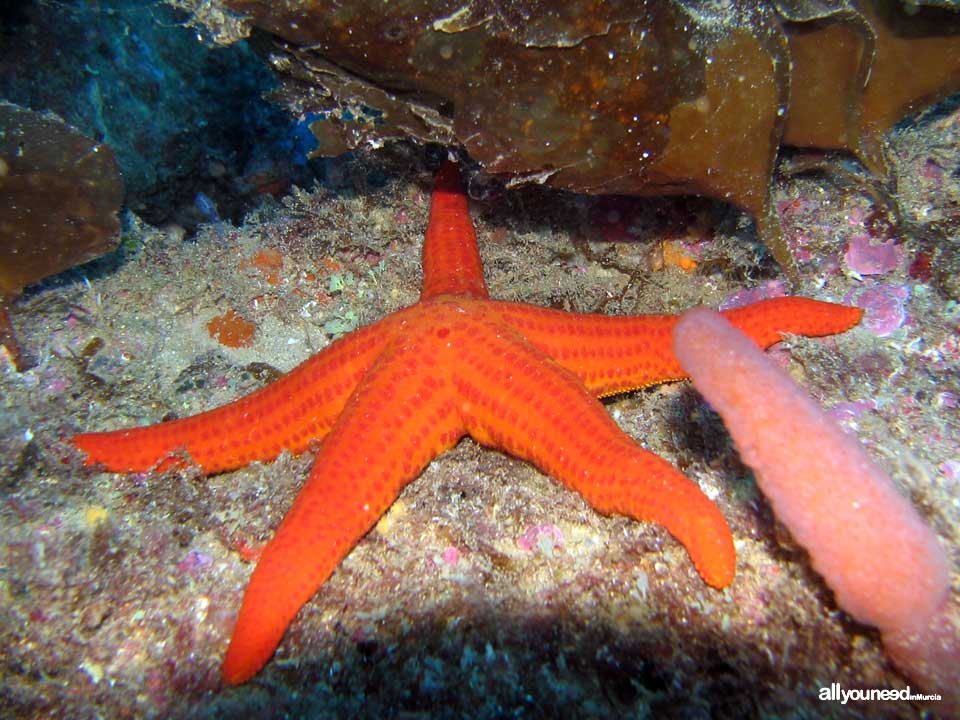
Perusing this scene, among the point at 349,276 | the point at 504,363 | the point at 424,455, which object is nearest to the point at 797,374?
the point at 504,363

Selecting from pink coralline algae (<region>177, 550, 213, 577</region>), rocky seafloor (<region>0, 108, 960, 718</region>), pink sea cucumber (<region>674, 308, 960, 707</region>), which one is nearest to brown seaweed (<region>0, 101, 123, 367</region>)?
rocky seafloor (<region>0, 108, 960, 718</region>)

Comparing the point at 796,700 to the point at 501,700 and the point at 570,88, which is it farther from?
the point at 570,88

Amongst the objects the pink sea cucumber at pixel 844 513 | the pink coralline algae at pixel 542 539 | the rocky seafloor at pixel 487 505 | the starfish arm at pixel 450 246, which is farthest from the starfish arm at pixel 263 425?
the pink sea cucumber at pixel 844 513

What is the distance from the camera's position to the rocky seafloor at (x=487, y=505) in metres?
2.43

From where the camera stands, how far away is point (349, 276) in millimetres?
5094

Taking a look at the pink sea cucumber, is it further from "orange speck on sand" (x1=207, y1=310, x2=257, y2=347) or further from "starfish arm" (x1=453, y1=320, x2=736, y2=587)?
"orange speck on sand" (x1=207, y1=310, x2=257, y2=347)

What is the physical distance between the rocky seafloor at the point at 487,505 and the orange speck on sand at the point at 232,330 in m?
0.02

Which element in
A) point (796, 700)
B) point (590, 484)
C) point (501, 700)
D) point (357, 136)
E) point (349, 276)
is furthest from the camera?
point (349, 276)

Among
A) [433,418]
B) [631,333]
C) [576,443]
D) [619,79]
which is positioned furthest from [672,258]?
[433,418]

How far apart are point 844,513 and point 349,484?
2.41 metres

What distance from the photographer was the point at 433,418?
343 centimetres

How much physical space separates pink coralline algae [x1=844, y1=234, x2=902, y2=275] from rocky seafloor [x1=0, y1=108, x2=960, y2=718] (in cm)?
1

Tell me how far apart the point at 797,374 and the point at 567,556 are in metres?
1.91

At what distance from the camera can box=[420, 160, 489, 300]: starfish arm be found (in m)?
4.15
